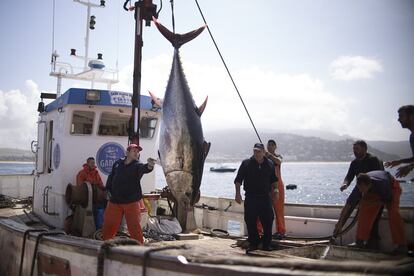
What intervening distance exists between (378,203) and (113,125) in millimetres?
4760

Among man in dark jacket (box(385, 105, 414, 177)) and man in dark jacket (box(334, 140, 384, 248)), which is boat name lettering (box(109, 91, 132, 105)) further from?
man in dark jacket (box(385, 105, 414, 177))

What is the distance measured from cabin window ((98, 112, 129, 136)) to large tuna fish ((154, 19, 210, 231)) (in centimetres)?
258

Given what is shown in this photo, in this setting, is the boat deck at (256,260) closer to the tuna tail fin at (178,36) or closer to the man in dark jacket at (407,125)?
the man in dark jacket at (407,125)

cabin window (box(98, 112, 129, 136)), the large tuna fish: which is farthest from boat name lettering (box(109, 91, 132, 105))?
the large tuna fish

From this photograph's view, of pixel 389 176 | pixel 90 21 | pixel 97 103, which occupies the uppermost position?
pixel 90 21

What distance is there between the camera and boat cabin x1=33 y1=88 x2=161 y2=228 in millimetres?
6730

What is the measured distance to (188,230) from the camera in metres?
6.54

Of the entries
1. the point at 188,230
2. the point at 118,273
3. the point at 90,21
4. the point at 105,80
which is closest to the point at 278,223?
the point at 188,230

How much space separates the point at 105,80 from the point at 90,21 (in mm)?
1679

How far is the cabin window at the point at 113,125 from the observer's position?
7078mm

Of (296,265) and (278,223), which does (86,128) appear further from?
(296,265)

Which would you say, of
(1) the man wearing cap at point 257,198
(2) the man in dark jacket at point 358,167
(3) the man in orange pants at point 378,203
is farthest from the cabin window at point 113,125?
(3) the man in orange pants at point 378,203

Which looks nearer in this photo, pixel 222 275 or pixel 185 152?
pixel 222 275

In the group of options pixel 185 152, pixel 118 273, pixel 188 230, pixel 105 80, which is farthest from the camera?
pixel 105 80
